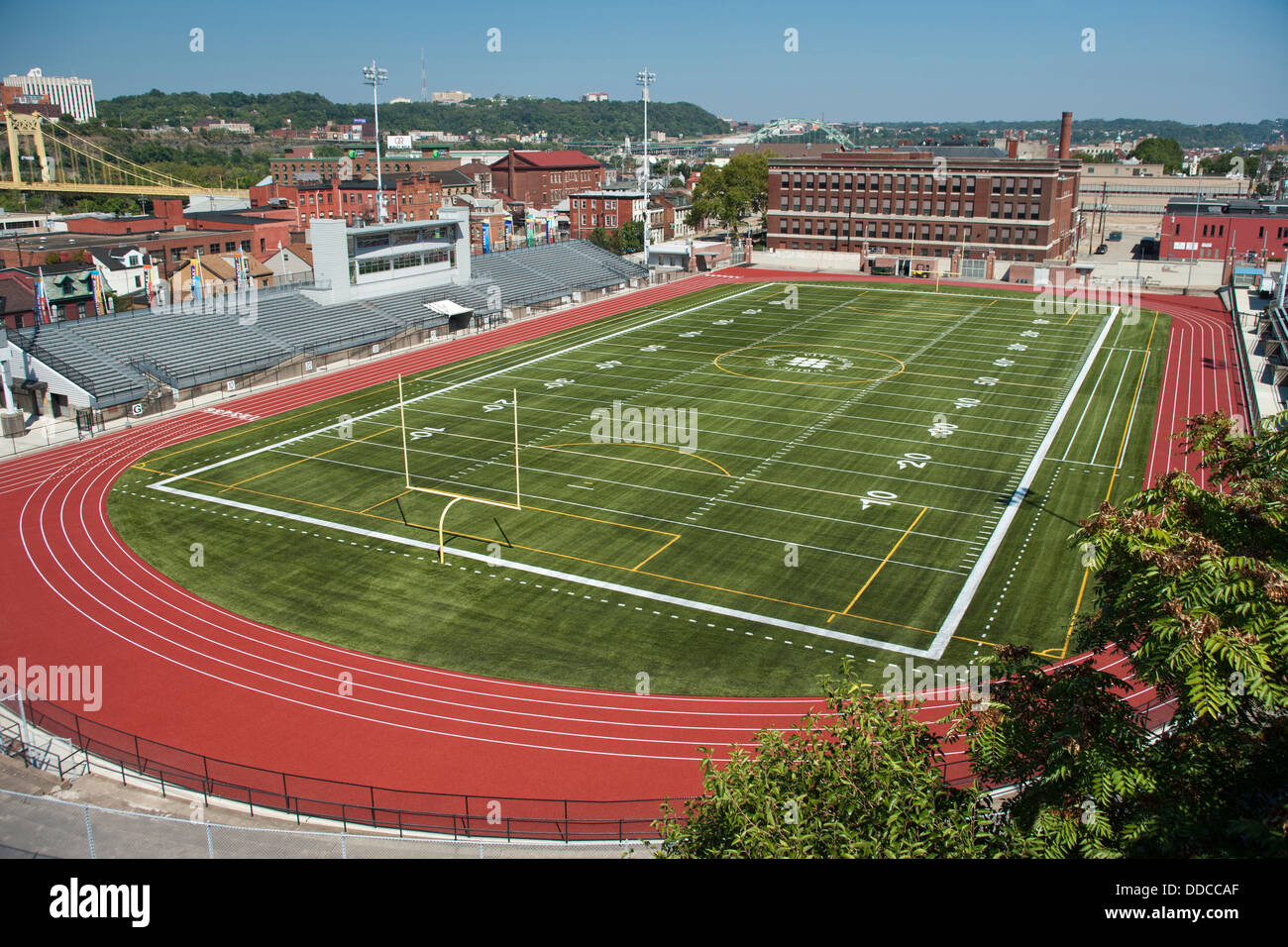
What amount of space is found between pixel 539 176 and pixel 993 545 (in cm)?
13743

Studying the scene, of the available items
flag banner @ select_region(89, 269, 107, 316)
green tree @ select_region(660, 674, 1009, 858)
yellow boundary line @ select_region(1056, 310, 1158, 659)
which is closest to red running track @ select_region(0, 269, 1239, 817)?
yellow boundary line @ select_region(1056, 310, 1158, 659)

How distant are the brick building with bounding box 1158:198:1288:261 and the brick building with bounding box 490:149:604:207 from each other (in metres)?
91.8

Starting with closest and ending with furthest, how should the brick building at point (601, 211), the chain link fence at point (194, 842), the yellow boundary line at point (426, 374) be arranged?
the chain link fence at point (194, 842), the yellow boundary line at point (426, 374), the brick building at point (601, 211)

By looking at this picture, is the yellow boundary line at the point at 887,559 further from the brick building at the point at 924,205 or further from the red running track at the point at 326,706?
the brick building at the point at 924,205

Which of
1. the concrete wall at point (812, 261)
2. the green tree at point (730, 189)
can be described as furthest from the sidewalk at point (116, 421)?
the green tree at point (730, 189)

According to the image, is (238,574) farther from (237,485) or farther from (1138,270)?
(1138,270)

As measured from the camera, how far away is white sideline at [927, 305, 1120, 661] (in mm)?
25094

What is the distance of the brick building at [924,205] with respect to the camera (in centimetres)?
8944

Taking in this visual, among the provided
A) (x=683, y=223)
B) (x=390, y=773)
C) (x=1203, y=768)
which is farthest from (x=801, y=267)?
(x=1203, y=768)

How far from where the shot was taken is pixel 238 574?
2886 cm

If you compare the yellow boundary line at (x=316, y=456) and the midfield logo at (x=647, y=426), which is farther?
the midfield logo at (x=647, y=426)

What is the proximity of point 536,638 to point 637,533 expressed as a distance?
7.34m

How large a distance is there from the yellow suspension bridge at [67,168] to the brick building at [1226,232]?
11912 centimetres

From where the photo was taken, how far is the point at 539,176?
509 ft
